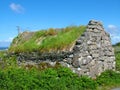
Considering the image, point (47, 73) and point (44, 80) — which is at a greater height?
point (47, 73)

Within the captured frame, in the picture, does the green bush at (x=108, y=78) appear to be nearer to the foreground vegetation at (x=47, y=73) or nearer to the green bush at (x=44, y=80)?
the foreground vegetation at (x=47, y=73)

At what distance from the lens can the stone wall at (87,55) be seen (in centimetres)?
2122

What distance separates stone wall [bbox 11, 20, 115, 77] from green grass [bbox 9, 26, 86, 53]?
48cm

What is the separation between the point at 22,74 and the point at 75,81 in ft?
8.68

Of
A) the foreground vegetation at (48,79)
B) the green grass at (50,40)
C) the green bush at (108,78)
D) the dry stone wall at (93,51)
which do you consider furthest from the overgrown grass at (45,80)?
the green grass at (50,40)

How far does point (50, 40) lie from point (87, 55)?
2.74 metres

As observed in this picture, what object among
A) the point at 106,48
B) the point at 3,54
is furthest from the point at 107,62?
the point at 3,54

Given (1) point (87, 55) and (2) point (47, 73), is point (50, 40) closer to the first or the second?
(1) point (87, 55)

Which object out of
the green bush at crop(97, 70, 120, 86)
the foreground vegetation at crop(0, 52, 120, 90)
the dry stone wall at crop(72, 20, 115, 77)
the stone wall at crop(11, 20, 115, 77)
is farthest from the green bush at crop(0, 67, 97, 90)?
the green bush at crop(97, 70, 120, 86)

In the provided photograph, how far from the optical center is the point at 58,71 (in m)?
20.5

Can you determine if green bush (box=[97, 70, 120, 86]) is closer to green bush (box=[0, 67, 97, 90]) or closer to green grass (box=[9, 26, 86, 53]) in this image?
green bush (box=[0, 67, 97, 90])

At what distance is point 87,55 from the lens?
71.3 feet

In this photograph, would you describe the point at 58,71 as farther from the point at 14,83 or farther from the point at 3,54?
the point at 3,54

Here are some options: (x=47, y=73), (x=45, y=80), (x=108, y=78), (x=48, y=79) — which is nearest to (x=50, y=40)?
(x=47, y=73)
